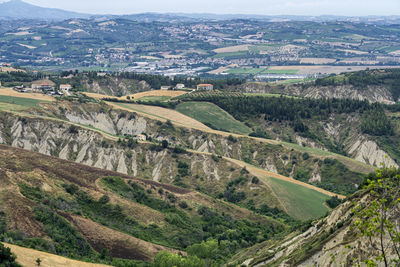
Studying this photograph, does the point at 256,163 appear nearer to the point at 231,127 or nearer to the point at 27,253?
the point at 231,127

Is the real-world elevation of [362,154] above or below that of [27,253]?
below

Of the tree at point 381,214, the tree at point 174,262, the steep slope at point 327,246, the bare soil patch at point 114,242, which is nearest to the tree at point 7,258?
the tree at point 174,262

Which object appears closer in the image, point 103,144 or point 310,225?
point 310,225

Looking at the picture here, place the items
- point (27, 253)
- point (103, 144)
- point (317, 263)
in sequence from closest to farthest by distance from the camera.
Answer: point (317, 263) < point (27, 253) < point (103, 144)

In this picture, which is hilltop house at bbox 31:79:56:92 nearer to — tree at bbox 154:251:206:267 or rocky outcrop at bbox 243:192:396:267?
tree at bbox 154:251:206:267

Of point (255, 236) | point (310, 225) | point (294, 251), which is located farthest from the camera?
point (255, 236)

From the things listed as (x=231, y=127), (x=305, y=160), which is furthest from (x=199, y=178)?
(x=231, y=127)

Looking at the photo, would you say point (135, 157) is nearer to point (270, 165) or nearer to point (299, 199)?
point (270, 165)
